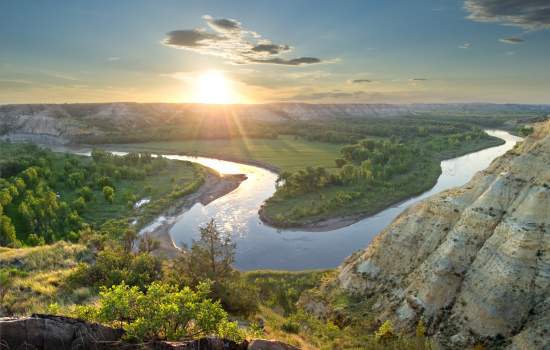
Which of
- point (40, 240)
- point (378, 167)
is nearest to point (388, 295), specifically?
point (40, 240)

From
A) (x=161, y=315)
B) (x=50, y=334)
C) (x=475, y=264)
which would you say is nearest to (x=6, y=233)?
(x=50, y=334)

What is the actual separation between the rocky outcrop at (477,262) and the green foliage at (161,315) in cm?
1490

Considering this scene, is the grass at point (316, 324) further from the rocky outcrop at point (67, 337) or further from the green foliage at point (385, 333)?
the rocky outcrop at point (67, 337)

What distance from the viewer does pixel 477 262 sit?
70.4 ft

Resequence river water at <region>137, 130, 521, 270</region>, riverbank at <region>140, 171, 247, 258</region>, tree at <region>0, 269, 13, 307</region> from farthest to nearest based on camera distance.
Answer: riverbank at <region>140, 171, 247, 258</region>
river water at <region>137, 130, 521, 270</region>
tree at <region>0, 269, 13, 307</region>

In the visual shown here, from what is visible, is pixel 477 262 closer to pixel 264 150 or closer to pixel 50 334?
pixel 50 334

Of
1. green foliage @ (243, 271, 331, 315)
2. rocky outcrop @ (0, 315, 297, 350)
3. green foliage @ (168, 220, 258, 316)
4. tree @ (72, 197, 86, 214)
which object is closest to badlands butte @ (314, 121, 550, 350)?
green foliage @ (243, 271, 331, 315)

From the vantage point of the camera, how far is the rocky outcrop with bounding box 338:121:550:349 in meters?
19.1

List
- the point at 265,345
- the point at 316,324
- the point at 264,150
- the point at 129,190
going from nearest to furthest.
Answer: the point at 265,345 < the point at 316,324 < the point at 129,190 < the point at 264,150

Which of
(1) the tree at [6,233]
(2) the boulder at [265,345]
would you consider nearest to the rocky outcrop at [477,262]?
(2) the boulder at [265,345]

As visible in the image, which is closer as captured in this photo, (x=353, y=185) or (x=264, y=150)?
(x=353, y=185)

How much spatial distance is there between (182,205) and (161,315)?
58.7m

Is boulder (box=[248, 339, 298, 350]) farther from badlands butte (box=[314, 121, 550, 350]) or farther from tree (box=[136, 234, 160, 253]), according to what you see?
tree (box=[136, 234, 160, 253])

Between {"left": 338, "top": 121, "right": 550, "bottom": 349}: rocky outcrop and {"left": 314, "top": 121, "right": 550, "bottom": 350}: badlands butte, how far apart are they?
53mm
